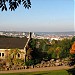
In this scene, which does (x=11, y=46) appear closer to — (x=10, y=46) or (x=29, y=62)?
(x=10, y=46)

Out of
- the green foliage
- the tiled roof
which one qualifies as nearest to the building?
the tiled roof

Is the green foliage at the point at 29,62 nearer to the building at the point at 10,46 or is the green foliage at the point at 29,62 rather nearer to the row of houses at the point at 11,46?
the row of houses at the point at 11,46

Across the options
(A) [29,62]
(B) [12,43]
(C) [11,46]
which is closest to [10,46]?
(C) [11,46]

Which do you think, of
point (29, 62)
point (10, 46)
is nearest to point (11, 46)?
point (10, 46)

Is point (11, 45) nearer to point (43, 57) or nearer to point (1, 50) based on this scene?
point (1, 50)

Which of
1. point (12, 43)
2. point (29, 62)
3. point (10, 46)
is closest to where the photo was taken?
point (29, 62)

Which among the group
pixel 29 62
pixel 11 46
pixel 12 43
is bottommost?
pixel 29 62

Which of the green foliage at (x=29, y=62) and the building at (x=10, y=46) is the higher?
the building at (x=10, y=46)

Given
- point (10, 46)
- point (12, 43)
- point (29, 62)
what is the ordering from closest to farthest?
point (29, 62) < point (10, 46) < point (12, 43)

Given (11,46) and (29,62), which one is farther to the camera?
(11,46)

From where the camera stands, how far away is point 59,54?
5462 cm

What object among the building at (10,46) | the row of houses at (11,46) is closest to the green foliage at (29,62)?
the row of houses at (11,46)

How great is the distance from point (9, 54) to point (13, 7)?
37383 millimetres

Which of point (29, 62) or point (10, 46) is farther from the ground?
point (10, 46)
